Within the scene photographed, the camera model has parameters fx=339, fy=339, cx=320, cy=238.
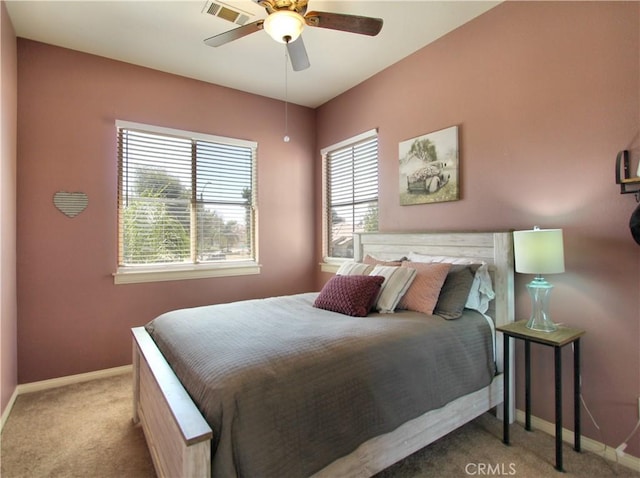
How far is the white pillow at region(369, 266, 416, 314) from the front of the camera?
2283 millimetres

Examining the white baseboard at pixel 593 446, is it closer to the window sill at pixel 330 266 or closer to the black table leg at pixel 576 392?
the black table leg at pixel 576 392

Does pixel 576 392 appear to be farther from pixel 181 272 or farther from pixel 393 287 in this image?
pixel 181 272

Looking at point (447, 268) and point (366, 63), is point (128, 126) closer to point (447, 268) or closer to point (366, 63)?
point (366, 63)

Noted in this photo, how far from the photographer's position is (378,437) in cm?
160

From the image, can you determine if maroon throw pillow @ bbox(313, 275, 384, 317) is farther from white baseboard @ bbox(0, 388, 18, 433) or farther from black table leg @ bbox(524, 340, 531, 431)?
white baseboard @ bbox(0, 388, 18, 433)

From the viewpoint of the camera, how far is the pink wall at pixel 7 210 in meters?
2.31

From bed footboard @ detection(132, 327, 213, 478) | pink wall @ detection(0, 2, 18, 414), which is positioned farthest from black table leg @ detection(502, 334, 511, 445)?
pink wall @ detection(0, 2, 18, 414)

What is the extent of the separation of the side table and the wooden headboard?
0.16 metres

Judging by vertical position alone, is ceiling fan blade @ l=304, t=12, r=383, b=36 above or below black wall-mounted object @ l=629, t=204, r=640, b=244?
above

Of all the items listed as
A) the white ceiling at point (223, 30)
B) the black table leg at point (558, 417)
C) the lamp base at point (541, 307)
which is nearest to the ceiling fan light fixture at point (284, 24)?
the white ceiling at point (223, 30)

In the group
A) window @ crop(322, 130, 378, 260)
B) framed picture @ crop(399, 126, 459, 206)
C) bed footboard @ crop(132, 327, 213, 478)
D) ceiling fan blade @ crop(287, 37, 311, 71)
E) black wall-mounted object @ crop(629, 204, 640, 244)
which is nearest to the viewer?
bed footboard @ crop(132, 327, 213, 478)

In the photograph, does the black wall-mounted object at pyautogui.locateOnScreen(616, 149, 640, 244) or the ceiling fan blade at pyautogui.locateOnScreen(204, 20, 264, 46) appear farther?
the ceiling fan blade at pyautogui.locateOnScreen(204, 20, 264, 46)

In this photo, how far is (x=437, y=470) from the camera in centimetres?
180

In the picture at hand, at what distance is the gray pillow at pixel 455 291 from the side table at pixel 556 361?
0.27 metres
